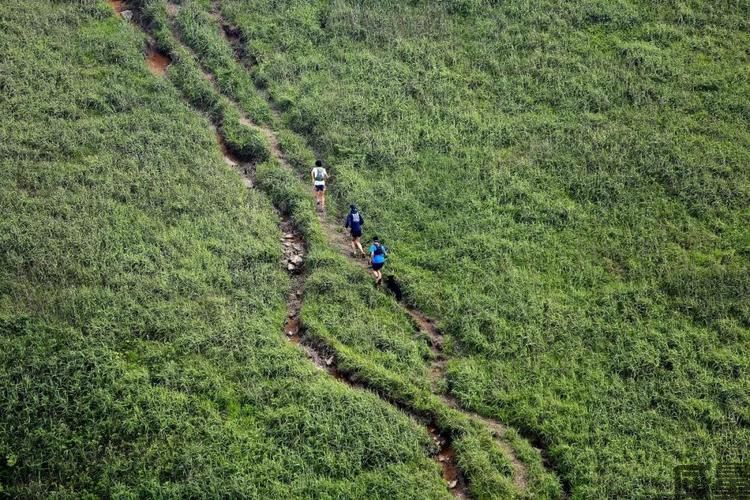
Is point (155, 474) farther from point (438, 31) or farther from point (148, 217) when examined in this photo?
point (438, 31)

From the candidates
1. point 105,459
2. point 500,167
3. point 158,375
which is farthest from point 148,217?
point 500,167

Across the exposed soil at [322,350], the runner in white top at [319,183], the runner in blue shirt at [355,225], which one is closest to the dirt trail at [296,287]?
the exposed soil at [322,350]

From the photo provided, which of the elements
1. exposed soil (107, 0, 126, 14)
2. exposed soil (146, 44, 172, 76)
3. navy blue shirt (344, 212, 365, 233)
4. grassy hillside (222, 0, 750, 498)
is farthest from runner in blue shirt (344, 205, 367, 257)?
exposed soil (107, 0, 126, 14)

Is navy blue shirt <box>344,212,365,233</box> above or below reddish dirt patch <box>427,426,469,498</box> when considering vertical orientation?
above

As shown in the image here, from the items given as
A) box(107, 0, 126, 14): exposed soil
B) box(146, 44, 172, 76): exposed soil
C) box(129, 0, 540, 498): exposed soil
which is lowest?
box(129, 0, 540, 498): exposed soil

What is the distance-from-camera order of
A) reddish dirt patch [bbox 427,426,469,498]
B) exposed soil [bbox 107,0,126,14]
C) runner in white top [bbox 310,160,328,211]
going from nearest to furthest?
1. reddish dirt patch [bbox 427,426,469,498]
2. runner in white top [bbox 310,160,328,211]
3. exposed soil [bbox 107,0,126,14]

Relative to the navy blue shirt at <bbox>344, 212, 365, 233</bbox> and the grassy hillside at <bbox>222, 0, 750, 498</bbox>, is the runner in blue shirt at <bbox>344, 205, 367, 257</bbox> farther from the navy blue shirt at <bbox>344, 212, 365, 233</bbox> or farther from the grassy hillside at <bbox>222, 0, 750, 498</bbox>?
the grassy hillside at <bbox>222, 0, 750, 498</bbox>
